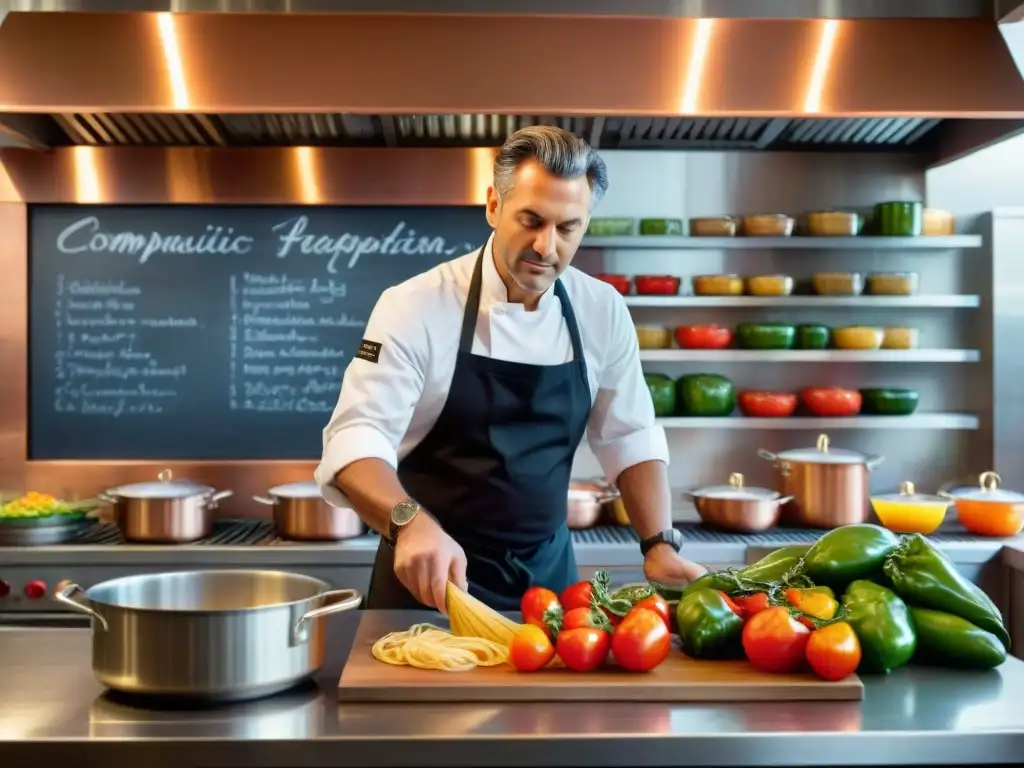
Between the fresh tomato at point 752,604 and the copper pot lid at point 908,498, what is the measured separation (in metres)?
1.91

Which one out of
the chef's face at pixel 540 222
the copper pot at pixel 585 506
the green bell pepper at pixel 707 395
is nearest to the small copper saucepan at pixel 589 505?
the copper pot at pixel 585 506

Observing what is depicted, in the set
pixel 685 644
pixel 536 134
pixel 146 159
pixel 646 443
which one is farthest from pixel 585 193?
pixel 146 159

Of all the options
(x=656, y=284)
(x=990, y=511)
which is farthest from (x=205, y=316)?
(x=990, y=511)

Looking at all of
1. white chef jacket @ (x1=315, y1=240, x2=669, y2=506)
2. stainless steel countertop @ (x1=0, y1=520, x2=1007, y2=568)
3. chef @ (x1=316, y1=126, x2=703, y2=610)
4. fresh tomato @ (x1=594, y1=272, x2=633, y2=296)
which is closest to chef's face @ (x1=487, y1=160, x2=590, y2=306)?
chef @ (x1=316, y1=126, x2=703, y2=610)

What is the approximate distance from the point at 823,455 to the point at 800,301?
519mm

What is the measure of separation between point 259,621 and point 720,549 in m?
2.01

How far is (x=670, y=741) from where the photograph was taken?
1365 mm

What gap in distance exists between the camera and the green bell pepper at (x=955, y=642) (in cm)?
167

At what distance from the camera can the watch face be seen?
5.97ft

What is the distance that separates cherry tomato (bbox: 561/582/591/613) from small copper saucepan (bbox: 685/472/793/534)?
176 centimetres

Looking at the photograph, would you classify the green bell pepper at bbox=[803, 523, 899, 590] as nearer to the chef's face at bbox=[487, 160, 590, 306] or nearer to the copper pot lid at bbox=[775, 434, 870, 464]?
the chef's face at bbox=[487, 160, 590, 306]

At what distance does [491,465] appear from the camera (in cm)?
235

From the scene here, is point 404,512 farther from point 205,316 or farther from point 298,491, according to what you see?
point 205,316

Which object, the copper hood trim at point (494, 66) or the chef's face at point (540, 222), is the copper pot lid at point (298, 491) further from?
the chef's face at point (540, 222)
